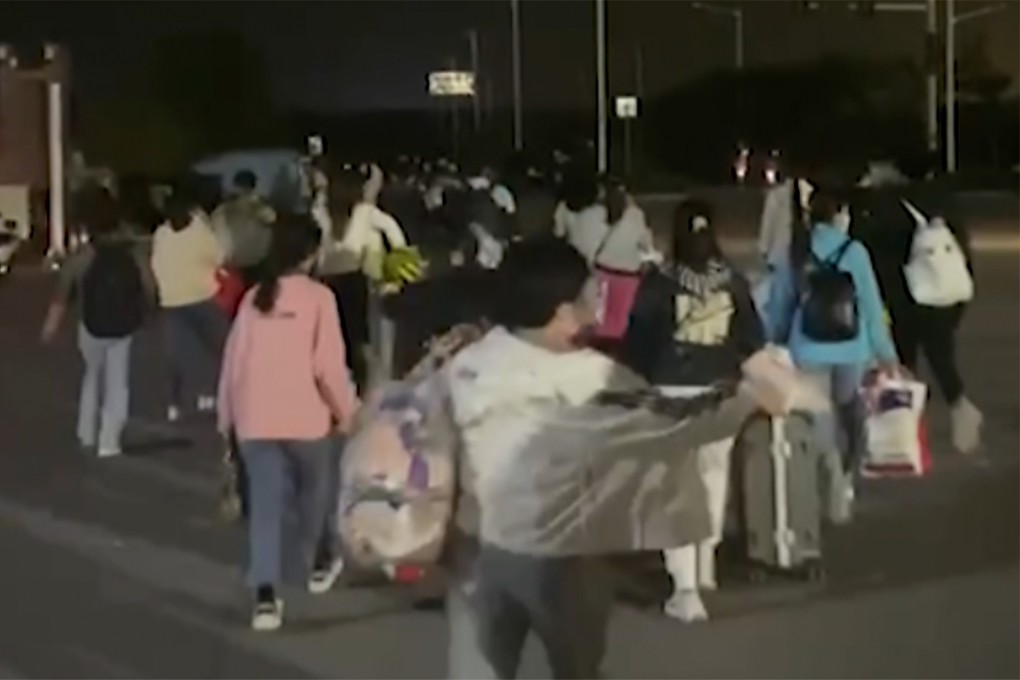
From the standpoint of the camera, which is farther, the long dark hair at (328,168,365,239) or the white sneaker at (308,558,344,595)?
the long dark hair at (328,168,365,239)

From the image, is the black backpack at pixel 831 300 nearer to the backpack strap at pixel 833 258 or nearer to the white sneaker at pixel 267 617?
the backpack strap at pixel 833 258

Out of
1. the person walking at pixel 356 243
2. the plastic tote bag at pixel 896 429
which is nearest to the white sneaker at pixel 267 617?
the person walking at pixel 356 243

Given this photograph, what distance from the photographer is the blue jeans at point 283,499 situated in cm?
641

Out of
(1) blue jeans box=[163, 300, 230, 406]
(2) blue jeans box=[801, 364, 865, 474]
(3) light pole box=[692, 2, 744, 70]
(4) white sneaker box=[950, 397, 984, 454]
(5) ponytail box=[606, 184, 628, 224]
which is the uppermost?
(3) light pole box=[692, 2, 744, 70]

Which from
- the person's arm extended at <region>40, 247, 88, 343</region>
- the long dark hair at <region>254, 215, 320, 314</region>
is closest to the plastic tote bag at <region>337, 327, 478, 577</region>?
the long dark hair at <region>254, 215, 320, 314</region>

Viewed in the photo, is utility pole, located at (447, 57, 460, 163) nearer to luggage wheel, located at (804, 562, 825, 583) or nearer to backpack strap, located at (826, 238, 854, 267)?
backpack strap, located at (826, 238, 854, 267)

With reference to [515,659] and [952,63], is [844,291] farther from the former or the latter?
[515,659]

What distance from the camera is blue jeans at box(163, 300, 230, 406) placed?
7855mm

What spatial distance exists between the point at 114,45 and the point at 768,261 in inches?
96.3

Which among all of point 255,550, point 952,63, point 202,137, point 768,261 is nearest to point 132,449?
point 202,137

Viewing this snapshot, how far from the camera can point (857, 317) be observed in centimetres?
771

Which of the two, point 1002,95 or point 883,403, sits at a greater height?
point 1002,95

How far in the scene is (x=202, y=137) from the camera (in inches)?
303

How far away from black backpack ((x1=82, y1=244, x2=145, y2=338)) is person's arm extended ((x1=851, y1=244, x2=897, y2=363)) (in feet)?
8.58
